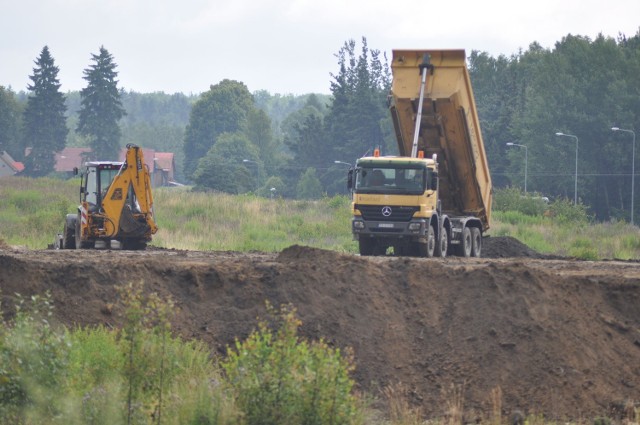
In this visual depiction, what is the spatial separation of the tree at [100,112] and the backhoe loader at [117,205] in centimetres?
8928

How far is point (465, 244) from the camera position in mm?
32219

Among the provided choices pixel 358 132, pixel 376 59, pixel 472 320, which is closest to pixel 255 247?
pixel 472 320

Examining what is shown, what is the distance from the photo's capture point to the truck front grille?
29828 mm

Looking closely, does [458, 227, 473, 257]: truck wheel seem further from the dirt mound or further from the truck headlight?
the dirt mound

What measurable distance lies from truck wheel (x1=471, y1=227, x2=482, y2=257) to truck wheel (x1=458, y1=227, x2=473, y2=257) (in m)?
0.15

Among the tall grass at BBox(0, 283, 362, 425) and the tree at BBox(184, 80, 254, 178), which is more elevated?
the tree at BBox(184, 80, 254, 178)

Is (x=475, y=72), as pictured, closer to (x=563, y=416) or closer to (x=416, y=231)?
(x=416, y=231)

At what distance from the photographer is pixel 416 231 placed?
29688mm

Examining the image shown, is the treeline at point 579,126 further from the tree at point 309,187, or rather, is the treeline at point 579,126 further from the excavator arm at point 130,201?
the excavator arm at point 130,201

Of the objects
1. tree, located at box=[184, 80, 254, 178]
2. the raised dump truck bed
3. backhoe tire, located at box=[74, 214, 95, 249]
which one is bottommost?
backhoe tire, located at box=[74, 214, 95, 249]

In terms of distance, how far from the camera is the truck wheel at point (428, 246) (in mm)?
30094

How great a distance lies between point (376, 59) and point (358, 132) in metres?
22.0

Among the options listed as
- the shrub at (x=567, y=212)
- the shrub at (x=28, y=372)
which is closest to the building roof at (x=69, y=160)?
the shrub at (x=567, y=212)

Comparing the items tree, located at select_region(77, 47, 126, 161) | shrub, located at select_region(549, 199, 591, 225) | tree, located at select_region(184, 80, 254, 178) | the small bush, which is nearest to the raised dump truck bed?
shrub, located at select_region(549, 199, 591, 225)
